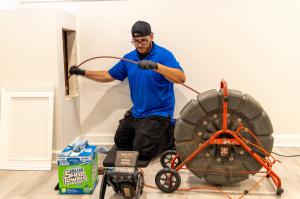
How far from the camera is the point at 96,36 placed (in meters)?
3.04

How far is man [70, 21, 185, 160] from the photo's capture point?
2.62 metres

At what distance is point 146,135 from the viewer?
103 inches

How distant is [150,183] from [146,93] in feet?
2.71

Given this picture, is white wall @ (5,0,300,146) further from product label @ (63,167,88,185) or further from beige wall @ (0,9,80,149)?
product label @ (63,167,88,185)

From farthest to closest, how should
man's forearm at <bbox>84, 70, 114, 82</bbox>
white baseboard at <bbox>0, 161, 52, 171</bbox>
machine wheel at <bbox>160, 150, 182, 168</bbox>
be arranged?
man's forearm at <bbox>84, 70, 114, 82</bbox> < white baseboard at <bbox>0, 161, 52, 171</bbox> < machine wheel at <bbox>160, 150, 182, 168</bbox>

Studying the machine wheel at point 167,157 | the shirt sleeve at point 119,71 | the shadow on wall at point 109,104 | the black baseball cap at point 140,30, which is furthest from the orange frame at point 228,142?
the shadow on wall at point 109,104

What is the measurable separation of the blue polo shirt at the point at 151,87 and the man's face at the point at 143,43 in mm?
55

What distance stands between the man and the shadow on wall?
7.7 inches

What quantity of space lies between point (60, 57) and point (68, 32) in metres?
0.52

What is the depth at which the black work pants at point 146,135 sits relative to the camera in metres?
2.62

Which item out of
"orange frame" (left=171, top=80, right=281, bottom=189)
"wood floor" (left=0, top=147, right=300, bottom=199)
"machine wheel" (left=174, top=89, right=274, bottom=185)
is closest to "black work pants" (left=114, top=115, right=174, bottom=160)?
"wood floor" (left=0, top=147, right=300, bottom=199)

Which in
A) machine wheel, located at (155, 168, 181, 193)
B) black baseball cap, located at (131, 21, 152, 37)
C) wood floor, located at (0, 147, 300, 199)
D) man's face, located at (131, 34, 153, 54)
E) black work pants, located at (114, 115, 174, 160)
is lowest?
wood floor, located at (0, 147, 300, 199)

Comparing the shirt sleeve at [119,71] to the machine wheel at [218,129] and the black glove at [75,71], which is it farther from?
the machine wheel at [218,129]

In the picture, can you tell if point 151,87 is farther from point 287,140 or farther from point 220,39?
point 287,140
